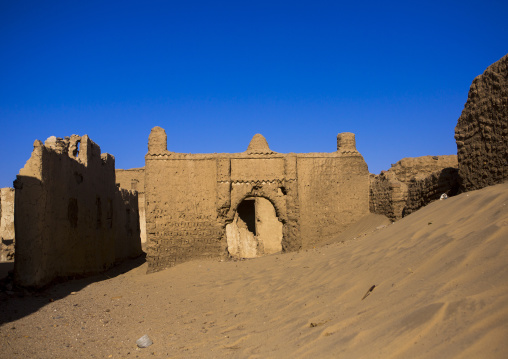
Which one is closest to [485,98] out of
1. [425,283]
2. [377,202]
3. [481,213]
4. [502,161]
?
[502,161]

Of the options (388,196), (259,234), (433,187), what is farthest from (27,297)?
(259,234)

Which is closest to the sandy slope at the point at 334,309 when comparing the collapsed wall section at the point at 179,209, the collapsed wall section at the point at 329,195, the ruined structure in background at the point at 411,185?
the ruined structure in background at the point at 411,185

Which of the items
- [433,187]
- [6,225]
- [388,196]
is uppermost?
[433,187]

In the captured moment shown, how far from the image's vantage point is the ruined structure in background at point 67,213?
8367mm

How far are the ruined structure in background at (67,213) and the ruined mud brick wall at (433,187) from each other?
8.16 m

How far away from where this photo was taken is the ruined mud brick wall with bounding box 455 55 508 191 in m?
5.88

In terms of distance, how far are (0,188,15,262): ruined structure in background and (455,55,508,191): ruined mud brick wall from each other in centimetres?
1424

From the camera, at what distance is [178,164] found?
1241 centimetres

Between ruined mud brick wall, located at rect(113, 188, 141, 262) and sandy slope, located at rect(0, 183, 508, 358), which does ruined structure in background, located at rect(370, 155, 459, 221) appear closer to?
sandy slope, located at rect(0, 183, 508, 358)

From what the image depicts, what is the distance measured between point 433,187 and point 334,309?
18.4 feet

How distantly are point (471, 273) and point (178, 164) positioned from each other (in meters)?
10.3

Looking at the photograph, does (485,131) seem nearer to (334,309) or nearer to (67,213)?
(334,309)

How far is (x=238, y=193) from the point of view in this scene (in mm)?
12672

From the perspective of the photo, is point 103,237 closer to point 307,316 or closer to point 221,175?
point 221,175
